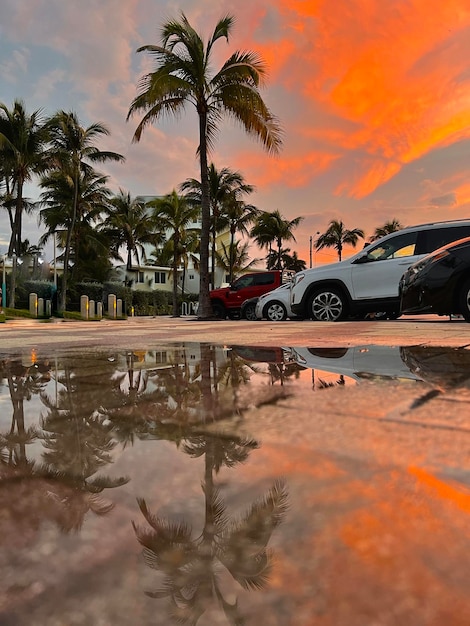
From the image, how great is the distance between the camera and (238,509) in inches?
31.3

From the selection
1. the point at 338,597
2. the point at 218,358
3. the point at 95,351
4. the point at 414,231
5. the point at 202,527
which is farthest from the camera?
the point at 414,231

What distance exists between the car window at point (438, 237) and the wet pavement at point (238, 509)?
6.90 m

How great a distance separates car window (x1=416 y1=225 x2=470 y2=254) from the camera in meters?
7.97

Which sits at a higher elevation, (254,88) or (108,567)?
(254,88)

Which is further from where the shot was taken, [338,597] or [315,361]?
[315,361]

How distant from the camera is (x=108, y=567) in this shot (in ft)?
2.07

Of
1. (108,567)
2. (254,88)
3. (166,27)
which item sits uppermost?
(166,27)

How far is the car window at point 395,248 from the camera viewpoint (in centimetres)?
809

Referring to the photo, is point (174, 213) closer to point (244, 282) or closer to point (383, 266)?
point (244, 282)

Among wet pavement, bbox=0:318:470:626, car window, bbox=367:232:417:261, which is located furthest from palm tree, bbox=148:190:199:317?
wet pavement, bbox=0:318:470:626

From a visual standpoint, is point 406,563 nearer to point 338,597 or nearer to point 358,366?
point 338,597

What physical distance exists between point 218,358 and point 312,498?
2.17 m

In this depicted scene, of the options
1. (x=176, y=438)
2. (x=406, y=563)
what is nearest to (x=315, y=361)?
(x=176, y=438)

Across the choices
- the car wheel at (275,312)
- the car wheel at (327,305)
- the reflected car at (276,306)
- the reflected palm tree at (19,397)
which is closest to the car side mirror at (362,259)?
the car wheel at (327,305)
